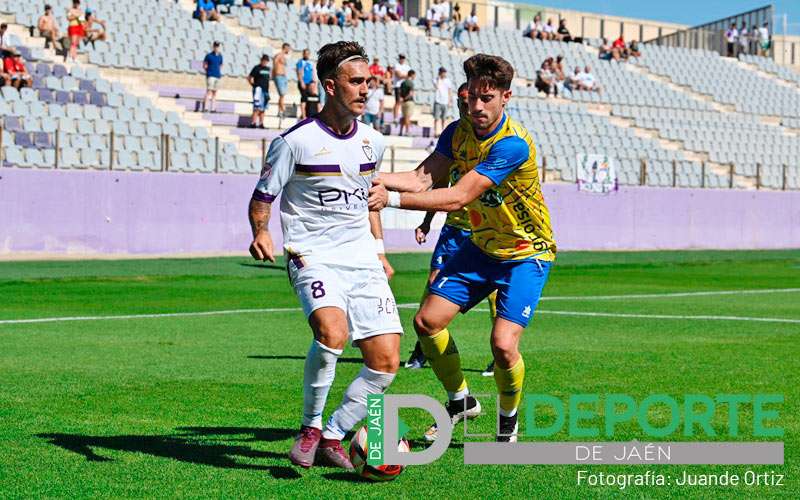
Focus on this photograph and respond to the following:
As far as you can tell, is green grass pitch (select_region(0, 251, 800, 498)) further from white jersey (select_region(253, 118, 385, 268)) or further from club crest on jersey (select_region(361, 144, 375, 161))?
club crest on jersey (select_region(361, 144, 375, 161))

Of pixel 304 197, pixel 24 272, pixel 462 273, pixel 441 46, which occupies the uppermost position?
pixel 441 46

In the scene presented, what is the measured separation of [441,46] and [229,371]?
34.4 m

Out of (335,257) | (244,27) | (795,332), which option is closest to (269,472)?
(335,257)

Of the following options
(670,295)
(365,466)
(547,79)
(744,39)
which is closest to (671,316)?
(670,295)

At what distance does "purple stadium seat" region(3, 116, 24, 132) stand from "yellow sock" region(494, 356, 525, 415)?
70.1 feet

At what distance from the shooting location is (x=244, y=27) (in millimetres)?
39312

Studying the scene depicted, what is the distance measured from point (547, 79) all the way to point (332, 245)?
38049mm

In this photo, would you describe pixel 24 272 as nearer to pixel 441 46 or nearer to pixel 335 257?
pixel 335 257

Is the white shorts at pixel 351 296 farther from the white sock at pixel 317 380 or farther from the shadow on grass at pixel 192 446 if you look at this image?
the shadow on grass at pixel 192 446

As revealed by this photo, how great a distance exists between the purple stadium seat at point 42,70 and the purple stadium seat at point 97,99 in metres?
1.11

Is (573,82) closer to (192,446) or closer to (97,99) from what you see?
(97,99)

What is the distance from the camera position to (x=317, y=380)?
7.23 metres

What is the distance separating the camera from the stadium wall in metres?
27.1

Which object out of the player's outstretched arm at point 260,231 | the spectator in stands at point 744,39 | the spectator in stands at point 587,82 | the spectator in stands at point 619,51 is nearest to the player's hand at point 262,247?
the player's outstretched arm at point 260,231
